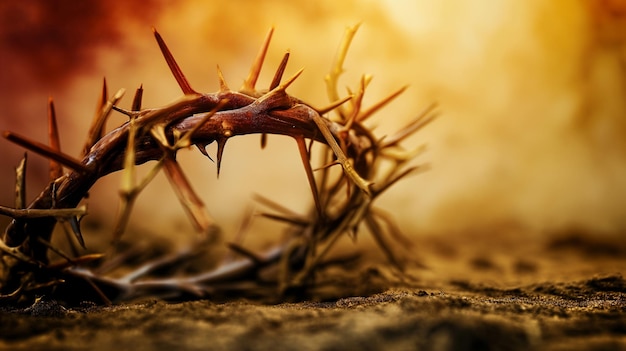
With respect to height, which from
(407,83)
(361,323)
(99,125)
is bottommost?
(361,323)

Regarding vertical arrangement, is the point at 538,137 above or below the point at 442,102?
below

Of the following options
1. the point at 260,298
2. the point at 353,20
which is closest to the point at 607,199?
the point at 353,20

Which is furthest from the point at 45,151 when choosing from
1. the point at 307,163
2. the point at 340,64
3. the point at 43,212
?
the point at 340,64

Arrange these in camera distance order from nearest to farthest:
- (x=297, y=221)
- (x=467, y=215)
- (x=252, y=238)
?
1. (x=297, y=221)
2. (x=252, y=238)
3. (x=467, y=215)

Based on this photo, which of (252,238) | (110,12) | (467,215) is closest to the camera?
(110,12)

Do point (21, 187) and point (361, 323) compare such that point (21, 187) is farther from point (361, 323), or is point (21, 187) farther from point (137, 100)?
point (361, 323)

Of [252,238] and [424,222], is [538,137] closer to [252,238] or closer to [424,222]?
[424,222]

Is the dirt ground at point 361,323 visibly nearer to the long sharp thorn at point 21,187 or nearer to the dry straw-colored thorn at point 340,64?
the long sharp thorn at point 21,187
